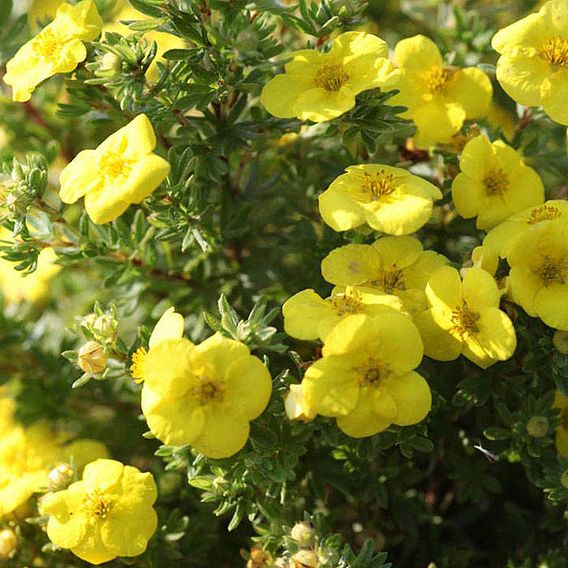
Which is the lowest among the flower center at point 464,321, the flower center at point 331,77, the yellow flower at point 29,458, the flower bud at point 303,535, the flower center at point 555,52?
the yellow flower at point 29,458

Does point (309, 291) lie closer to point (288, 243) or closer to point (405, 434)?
point (405, 434)

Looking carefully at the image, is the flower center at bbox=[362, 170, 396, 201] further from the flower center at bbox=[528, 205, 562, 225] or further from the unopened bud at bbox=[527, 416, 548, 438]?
the unopened bud at bbox=[527, 416, 548, 438]

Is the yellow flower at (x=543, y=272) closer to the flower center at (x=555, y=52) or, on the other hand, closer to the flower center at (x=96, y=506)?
the flower center at (x=555, y=52)

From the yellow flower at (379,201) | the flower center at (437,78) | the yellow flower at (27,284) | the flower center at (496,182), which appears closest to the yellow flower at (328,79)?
the yellow flower at (379,201)

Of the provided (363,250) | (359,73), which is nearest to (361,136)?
(359,73)

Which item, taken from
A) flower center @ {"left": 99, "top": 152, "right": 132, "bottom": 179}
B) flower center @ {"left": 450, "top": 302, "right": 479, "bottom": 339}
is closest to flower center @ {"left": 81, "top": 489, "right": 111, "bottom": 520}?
flower center @ {"left": 99, "top": 152, "right": 132, "bottom": 179}

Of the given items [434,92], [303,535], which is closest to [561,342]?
[303,535]
